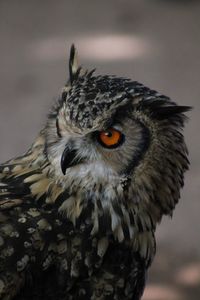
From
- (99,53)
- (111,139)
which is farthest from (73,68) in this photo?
(99,53)

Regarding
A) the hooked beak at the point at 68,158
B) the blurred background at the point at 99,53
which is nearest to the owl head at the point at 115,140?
the hooked beak at the point at 68,158

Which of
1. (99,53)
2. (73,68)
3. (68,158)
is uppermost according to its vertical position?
(73,68)

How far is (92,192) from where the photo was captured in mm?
2887

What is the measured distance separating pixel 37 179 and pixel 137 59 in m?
3.26

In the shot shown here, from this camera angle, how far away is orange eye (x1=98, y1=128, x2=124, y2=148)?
274cm

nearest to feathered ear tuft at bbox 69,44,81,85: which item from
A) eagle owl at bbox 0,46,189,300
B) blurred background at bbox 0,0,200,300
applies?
eagle owl at bbox 0,46,189,300

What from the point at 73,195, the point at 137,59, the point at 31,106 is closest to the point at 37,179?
the point at 73,195

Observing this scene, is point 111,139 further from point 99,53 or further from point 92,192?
point 99,53

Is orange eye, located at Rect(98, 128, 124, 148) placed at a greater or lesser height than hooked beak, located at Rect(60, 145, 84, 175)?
greater

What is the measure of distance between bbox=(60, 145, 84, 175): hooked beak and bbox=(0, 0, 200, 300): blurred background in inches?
78.8

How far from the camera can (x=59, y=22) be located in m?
6.46

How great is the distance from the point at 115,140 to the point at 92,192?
23cm

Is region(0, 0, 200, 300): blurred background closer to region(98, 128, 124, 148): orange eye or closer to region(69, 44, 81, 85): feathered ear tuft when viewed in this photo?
region(69, 44, 81, 85): feathered ear tuft

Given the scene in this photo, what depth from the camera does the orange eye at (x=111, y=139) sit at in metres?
2.74
